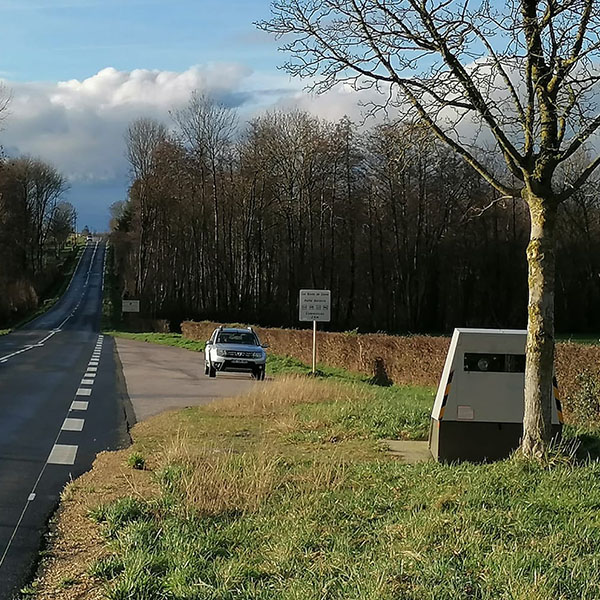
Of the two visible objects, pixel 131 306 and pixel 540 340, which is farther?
pixel 131 306

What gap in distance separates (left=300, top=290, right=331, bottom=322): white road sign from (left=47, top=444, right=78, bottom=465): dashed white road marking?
16.9 meters

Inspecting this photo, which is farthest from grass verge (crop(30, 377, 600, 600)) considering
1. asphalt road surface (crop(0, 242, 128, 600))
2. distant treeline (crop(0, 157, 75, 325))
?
distant treeline (crop(0, 157, 75, 325))

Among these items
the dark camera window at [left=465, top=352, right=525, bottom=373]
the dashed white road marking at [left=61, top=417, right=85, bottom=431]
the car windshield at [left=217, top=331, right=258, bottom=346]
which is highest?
the dark camera window at [left=465, top=352, right=525, bottom=373]

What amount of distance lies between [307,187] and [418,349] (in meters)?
41.4

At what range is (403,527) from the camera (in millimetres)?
5559

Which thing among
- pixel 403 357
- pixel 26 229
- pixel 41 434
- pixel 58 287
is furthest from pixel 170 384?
pixel 58 287

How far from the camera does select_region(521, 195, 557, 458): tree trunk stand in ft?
24.2

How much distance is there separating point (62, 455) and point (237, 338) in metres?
16.4

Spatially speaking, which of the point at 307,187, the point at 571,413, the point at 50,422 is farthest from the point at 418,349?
the point at 307,187

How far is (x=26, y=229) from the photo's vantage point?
9000 centimetres

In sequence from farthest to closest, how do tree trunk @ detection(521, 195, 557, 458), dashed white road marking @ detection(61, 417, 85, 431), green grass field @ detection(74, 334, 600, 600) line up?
1. dashed white road marking @ detection(61, 417, 85, 431)
2. tree trunk @ detection(521, 195, 557, 458)
3. green grass field @ detection(74, 334, 600, 600)

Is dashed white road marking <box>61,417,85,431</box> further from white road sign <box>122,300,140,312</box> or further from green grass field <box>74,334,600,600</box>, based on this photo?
white road sign <box>122,300,140,312</box>

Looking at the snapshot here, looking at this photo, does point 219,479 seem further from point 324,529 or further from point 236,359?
point 236,359

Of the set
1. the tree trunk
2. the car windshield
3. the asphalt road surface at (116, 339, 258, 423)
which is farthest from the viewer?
the car windshield
